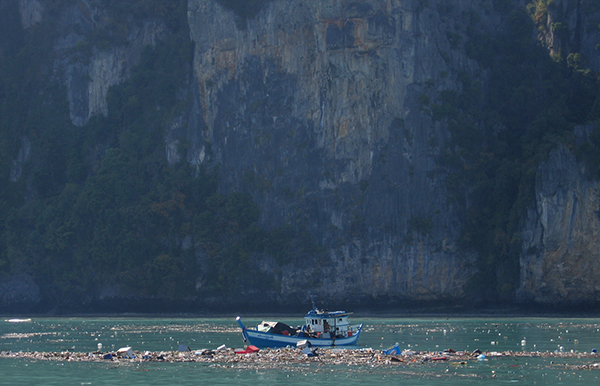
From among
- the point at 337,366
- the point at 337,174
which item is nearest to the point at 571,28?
the point at 337,174

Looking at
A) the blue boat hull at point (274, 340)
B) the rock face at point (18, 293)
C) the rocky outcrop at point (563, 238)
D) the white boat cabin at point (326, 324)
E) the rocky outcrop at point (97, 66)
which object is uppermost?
the rocky outcrop at point (97, 66)

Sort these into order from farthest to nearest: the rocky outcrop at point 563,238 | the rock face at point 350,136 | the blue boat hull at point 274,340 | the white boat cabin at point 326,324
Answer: the rock face at point 350,136
the rocky outcrop at point 563,238
the white boat cabin at point 326,324
the blue boat hull at point 274,340

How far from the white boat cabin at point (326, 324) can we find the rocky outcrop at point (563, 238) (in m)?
30.6

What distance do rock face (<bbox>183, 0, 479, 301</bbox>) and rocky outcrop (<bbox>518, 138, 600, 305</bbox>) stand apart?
682 centimetres

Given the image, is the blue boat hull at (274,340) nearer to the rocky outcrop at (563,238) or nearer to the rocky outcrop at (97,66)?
the rocky outcrop at (563,238)

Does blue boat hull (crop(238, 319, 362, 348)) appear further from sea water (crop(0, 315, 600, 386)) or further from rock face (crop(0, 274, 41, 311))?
rock face (crop(0, 274, 41, 311))

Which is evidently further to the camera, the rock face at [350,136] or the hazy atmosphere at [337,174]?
the rock face at [350,136]

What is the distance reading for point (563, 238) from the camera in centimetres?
6366

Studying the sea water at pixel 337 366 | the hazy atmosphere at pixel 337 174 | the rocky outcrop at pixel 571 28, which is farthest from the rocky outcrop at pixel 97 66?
the sea water at pixel 337 366

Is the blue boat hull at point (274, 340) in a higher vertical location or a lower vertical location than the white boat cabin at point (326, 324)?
lower

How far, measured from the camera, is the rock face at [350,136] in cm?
7019

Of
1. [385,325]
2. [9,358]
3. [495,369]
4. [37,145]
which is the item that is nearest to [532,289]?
[385,325]

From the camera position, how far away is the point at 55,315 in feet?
249

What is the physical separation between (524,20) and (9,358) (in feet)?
194
